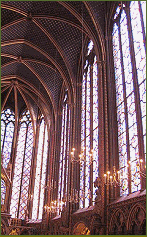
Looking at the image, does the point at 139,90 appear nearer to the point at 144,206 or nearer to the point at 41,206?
the point at 144,206

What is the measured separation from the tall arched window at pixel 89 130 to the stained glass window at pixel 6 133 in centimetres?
1298

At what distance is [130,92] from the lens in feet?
44.4

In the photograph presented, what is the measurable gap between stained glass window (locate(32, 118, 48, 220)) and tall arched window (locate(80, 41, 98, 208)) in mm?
9173

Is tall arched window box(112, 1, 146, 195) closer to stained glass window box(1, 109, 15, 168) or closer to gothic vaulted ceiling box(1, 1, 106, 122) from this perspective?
gothic vaulted ceiling box(1, 1, 106, 122)

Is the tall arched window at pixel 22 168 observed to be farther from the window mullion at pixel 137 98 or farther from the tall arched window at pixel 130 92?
the window mullion at pixel 137 98

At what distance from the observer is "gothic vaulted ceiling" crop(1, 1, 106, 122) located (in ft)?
59.5

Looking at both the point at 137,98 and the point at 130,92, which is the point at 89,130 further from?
the point at 137,98

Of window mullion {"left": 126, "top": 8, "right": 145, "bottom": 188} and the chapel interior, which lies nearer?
window mullion {"left": 126, "top": 8, "right": 145, "bottom": 188}

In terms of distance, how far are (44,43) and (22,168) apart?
1366cm

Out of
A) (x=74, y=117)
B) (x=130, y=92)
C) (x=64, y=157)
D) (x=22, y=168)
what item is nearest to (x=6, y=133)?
(x=22, y=168)

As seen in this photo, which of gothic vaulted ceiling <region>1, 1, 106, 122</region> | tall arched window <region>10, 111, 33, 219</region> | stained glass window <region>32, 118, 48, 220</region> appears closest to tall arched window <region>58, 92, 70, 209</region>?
gothic vaulted ceiling <region>1, 1, 106, 122</region>

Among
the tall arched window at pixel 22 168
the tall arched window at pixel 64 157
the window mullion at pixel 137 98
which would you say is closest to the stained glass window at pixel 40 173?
the tall arched window at pixel 22 168

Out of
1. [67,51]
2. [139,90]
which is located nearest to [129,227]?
[139,90]

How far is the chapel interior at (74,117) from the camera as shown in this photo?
1281 centimetres
